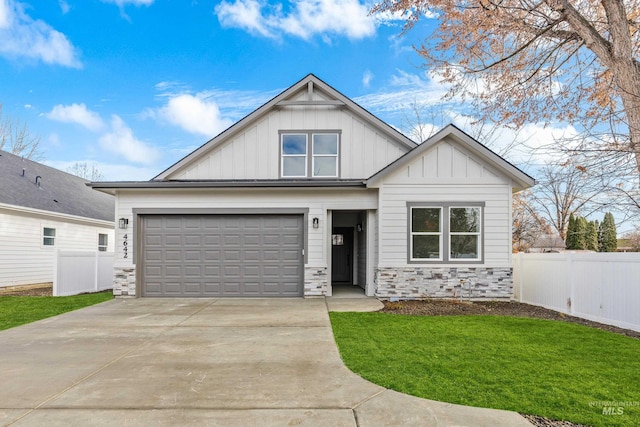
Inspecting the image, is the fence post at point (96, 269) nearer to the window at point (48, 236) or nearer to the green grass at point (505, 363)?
the window at point (48, 236)

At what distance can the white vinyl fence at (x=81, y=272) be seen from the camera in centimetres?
1131

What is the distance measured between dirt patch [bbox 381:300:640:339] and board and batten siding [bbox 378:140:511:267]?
1.11m

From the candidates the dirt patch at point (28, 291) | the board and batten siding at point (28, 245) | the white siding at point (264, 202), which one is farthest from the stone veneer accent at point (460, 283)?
the board and batten siding at point (28, 245)

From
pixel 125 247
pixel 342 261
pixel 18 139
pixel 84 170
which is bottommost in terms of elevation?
pixel 342 261

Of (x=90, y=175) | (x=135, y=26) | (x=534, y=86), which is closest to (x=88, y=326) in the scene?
(x=534, y=86)

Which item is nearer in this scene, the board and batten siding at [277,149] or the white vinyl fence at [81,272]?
the white vinyl fence at [81,272]

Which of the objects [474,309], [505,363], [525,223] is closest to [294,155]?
[474,309]

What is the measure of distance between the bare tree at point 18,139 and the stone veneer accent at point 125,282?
2204cm

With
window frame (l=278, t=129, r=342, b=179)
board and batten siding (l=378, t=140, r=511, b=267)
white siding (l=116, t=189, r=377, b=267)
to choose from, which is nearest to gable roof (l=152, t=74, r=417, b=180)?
window frame (l=278, t=129, r=342, b=179)

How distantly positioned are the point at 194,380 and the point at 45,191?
52.0 feet

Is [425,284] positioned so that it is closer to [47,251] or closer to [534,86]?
[534,86]

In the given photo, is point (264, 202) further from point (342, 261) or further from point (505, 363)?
point (505, 363)

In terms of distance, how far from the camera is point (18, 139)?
26.0 meters

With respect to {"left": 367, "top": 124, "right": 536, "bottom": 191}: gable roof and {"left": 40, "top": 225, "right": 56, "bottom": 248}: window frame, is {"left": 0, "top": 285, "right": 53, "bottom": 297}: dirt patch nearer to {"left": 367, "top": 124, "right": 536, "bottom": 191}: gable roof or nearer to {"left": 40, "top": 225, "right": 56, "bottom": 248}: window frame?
{"left": 40, "top": 225, "right": 56, "bottom": 248}: window frame
